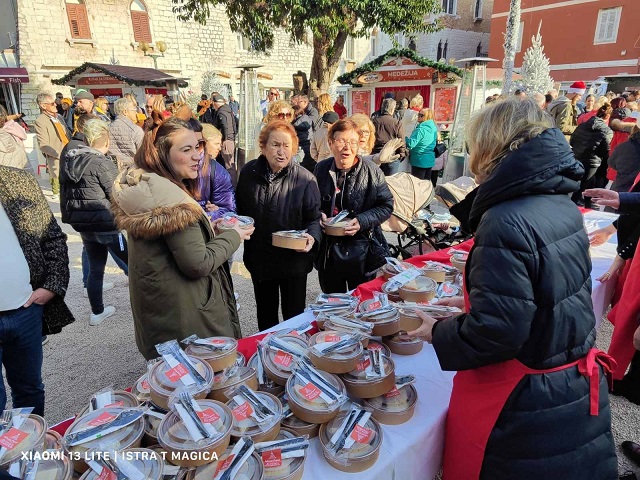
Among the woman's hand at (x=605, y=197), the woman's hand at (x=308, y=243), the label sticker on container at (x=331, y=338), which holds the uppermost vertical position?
the woman's hand at (x=605, y=197)

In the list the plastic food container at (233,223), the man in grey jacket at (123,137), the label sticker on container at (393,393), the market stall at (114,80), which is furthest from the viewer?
the market stall at (114,80)

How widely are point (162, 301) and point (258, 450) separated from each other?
958 mm

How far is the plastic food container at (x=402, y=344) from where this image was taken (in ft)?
5.85

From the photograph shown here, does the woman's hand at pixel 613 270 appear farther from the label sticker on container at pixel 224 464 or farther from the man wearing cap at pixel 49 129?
the man wearing cap at pixel 49 129

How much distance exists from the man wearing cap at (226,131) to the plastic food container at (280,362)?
661 cm

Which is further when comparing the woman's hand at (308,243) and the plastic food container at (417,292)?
the woman's hand at (308,243)

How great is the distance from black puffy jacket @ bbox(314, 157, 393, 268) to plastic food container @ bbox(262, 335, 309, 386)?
4.18 ft

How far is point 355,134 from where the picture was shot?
273 centimetres

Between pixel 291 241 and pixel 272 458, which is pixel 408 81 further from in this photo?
pixel 272 458

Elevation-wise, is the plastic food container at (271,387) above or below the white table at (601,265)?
above

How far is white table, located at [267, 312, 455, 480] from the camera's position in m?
1.26

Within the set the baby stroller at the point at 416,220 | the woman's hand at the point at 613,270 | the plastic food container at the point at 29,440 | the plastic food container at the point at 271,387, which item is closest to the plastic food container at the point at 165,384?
the plastic food container at the point at 271,387

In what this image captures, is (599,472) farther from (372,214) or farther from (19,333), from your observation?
(19,333)

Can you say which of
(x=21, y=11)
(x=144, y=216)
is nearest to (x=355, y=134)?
(x=144, y=216)
